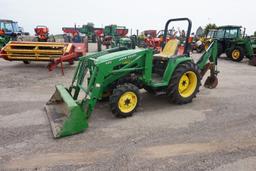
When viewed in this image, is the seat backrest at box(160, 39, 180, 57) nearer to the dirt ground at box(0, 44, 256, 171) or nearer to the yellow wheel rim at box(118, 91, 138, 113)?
the dirt ground at box(0, 44, 256, 171)

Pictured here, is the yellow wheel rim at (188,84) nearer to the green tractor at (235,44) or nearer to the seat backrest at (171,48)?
the seat backrest at (171,48)

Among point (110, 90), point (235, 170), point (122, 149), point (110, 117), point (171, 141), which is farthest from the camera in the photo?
point (110, 90)

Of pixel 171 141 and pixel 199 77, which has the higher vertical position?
pixel 199 77

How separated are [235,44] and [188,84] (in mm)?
10173

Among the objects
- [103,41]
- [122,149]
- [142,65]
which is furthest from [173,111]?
[103,41]

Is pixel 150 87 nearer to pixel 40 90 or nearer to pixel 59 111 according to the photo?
pixel 59 111

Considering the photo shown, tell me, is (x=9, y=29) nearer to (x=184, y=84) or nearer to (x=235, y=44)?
(x=235, y=44)

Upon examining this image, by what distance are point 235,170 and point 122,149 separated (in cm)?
145

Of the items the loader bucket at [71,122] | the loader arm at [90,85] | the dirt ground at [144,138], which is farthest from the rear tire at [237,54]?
the loader bucket at [71,122]

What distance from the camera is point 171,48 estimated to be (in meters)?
5.62

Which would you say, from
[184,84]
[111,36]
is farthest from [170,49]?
Result: [111,36]

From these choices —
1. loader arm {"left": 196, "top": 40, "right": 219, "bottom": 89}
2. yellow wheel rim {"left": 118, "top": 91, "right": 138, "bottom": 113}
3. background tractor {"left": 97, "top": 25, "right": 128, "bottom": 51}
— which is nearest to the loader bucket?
yellow wheel rim {"left": 118, "top": 91, "right": 138, "bottom": 113}

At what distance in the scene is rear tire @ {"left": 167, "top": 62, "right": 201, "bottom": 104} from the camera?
5062 millimetres

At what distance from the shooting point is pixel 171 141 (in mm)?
3656
